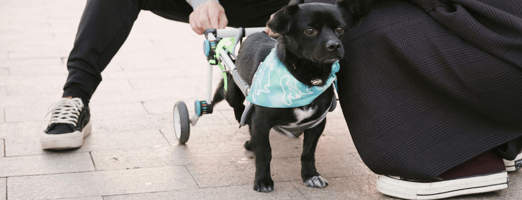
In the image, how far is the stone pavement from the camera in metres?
2.47

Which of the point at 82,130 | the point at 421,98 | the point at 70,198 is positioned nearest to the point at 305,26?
the point at 421,98

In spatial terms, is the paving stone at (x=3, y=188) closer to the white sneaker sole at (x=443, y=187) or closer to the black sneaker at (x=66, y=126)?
the black sneaker at (x=66, y=126)

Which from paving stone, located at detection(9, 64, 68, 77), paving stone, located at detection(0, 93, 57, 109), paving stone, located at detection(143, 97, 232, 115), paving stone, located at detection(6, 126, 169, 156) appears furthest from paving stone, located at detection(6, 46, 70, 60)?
paving stone, located at detection(6, 126, 169, 156)

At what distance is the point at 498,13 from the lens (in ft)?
6.95

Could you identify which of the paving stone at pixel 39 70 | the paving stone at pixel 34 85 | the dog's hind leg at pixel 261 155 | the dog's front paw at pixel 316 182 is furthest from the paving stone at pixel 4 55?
the dog's front paw at pixel 316 182

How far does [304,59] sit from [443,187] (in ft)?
2.61

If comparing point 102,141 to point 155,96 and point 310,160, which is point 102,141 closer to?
point 155,96

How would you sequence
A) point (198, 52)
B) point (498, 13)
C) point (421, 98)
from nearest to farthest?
point (498, 13) < point (421, 98) < point (198, 52)

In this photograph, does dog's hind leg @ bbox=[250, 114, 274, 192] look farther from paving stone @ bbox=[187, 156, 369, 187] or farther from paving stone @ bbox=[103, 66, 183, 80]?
paving stone @ bbox=[103, 66, 183, 80]

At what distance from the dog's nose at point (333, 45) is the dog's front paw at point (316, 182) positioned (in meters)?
0.69

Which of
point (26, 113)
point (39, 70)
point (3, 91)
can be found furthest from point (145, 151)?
point (39, 70)

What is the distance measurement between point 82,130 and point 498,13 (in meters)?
2.20

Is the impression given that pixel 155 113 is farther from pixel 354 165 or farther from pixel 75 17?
pixel 75 17

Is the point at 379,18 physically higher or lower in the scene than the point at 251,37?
higher
